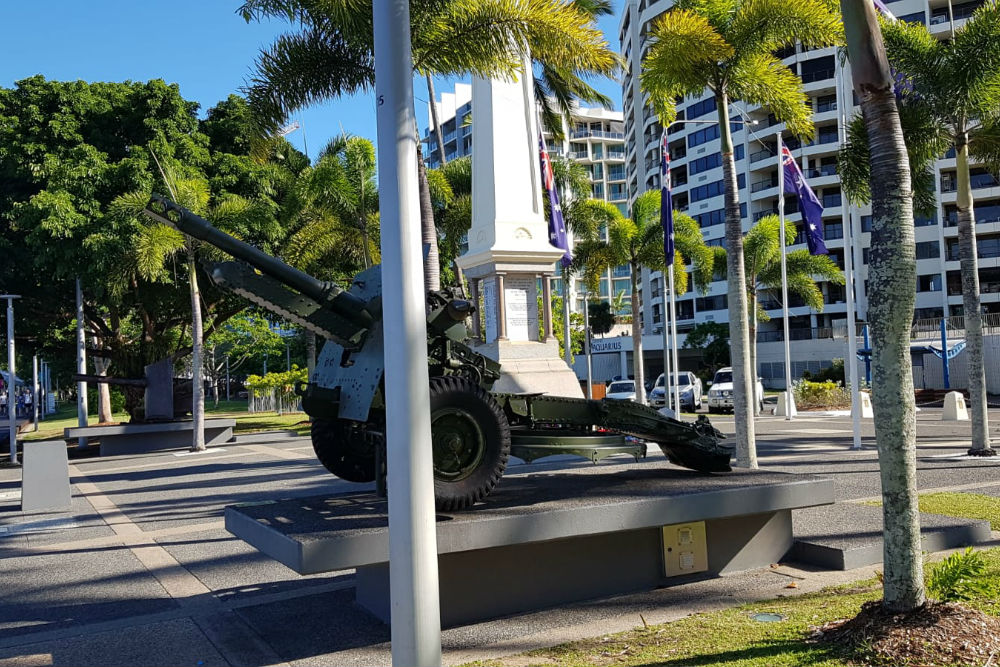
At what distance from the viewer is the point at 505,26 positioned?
1252 centimetres

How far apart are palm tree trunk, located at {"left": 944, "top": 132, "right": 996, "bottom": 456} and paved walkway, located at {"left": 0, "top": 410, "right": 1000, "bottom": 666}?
1.13 m

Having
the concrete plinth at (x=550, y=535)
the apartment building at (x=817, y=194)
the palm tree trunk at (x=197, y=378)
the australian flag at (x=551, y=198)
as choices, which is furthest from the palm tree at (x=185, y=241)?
the apartment building at (x=817, y=194)

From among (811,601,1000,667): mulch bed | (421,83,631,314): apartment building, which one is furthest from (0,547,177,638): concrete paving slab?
(421,83,631,314): apartment building

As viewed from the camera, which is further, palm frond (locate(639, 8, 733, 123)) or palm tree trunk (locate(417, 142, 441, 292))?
palm tree trunk (locate(417, 142, 441, 292))

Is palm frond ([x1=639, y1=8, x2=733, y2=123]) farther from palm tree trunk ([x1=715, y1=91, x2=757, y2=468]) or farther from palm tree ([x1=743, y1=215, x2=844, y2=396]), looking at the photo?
palm tree ([x1=743, y1=215, x2=844, y2=396])

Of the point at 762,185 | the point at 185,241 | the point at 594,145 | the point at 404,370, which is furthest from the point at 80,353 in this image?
the point at 594,145

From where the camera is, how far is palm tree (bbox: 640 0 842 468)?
10992 millimetres

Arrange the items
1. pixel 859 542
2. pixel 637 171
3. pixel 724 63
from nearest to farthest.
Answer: pixel 859 542 < pixel 724 63 < pixel 637 171

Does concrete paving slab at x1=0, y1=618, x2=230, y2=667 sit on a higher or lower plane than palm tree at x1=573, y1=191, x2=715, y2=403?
lower

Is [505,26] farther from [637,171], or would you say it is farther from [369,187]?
[637,171]

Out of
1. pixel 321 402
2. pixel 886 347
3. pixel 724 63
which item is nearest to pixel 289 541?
pixel 321 402

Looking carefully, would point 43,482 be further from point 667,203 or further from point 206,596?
point 667,203

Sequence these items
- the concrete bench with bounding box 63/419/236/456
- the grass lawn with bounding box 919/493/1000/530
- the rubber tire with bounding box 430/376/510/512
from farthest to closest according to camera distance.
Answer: the concrete bench with bounding box 63/419/236/456
the grass lawn with bounding box 919/493/1000/530
the rubber tire with bounding box 430/376/510/512

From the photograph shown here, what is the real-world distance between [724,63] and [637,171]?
63.5 meters
